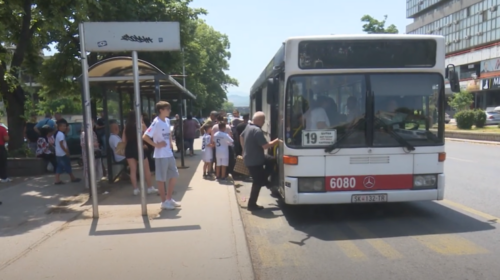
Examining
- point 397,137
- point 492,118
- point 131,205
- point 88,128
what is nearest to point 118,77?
point 88,128

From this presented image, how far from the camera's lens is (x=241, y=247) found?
6.43m

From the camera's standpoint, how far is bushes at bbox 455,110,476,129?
3262 cm

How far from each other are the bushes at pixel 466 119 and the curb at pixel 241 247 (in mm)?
27758

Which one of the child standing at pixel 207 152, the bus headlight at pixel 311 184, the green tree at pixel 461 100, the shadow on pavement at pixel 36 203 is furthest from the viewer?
the green tree at pixel 461 100

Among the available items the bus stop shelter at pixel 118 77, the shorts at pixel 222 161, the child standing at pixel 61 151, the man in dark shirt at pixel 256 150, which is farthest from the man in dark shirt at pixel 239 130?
the man in dark shirt at pixel 256 150

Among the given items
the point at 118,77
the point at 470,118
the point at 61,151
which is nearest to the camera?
the point at 118,77

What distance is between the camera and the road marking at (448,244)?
20.1ft

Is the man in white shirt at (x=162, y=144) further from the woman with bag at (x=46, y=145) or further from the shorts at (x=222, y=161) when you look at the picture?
the woman with bag at (x=46, y=145)

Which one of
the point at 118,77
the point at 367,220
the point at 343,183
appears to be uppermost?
the point at 118,77

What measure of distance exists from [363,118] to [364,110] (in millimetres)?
122

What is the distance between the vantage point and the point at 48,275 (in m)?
5.58

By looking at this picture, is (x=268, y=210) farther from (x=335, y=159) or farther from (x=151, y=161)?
(x=151, y=161)

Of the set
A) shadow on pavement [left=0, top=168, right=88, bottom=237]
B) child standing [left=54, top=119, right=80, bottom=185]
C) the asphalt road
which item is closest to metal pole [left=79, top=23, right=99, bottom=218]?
shadow on pavement [left=0, top=168, right=88, bottom=237]

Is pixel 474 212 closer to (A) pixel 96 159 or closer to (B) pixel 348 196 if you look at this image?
(B) pixel 348 196
